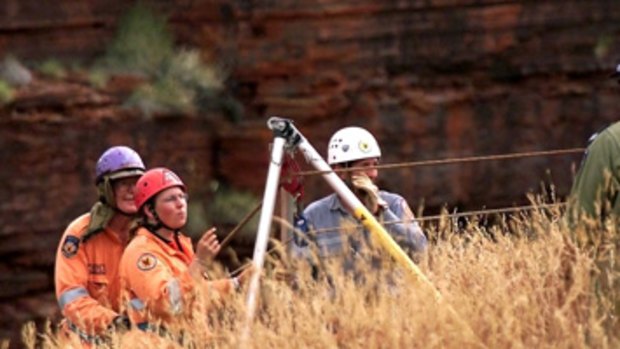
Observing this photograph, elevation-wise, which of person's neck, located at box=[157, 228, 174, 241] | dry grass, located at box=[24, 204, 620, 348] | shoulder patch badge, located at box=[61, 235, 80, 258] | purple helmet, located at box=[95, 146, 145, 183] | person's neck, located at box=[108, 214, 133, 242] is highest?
purple helmet, located at box=[95, 146, 145, 183]

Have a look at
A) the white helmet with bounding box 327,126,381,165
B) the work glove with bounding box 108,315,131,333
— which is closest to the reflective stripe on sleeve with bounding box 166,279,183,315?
the work glove with bounding box 108,315,131,333

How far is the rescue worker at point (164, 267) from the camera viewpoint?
10125 mm

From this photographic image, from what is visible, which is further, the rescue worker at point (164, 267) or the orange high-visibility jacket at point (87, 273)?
the orange high-visibility jacket at point (87, 273)

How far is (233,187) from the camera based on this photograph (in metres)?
27.0

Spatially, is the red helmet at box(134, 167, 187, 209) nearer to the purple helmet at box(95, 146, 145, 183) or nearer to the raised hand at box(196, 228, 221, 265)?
the raised hand at box(196, 228, 221, 265)

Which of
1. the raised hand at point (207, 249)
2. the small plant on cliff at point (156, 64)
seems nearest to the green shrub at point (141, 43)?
the small plant on cliff at point (156, 64)

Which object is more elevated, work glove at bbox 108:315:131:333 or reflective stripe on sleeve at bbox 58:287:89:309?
reflective stripe on sleeve at bbox 58:287:89:309

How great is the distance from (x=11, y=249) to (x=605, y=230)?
16927 mm

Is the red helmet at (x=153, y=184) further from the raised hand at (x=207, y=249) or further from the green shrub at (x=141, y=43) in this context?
the green shrub at (x=141, y=43)

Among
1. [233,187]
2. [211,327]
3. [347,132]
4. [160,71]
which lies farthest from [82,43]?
[211,327]

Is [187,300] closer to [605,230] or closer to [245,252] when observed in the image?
[605,230]

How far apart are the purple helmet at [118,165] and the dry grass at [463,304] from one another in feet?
3.89

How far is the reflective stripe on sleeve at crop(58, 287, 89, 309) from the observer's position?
1092cm

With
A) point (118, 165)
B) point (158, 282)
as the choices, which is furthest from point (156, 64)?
point (158, 282)
